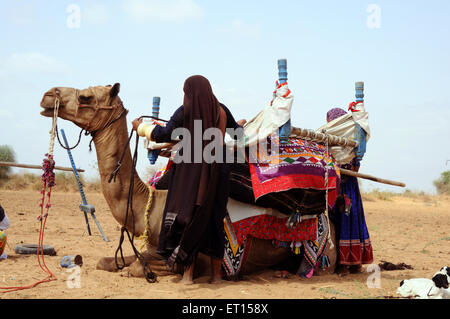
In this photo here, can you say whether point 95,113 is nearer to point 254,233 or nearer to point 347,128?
point 254,233

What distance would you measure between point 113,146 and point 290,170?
221 cm

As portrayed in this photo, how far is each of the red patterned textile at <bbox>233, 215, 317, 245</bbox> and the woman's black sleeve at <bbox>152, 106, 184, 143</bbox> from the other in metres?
1.42

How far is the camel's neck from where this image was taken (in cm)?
561

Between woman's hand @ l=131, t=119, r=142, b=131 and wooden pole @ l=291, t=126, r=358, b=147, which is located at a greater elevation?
woman's hand @ l=131, t=119, r=142, b=131

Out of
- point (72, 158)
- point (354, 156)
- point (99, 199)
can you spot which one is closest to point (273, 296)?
point (354, 156)

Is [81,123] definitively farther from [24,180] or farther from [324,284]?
[24,180]

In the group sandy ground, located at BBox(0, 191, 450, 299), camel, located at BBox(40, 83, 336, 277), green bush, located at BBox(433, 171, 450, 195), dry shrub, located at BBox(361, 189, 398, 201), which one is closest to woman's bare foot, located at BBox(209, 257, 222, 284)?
sandy ground, located at BBox(0, 191, 450, 299)

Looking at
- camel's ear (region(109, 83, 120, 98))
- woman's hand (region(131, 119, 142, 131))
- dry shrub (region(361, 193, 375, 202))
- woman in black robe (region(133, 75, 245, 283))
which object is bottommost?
dry shrub (region(361, 193, 375, 202))

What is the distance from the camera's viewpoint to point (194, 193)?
16.7ft

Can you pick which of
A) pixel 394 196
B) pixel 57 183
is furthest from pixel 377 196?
pixel 57 183

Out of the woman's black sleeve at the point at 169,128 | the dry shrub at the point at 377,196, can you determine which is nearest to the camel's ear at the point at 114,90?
the woman's black sleeve at the point at 169,128

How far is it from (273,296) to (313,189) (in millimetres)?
1688

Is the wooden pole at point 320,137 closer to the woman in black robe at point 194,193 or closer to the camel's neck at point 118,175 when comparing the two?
the woman in black robe at point 194,193

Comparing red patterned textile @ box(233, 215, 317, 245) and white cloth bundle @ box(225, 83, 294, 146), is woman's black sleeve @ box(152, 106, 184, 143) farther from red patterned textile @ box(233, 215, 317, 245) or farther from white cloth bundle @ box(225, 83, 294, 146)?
red patterned textile @ box(233, 215, 317, 245)
